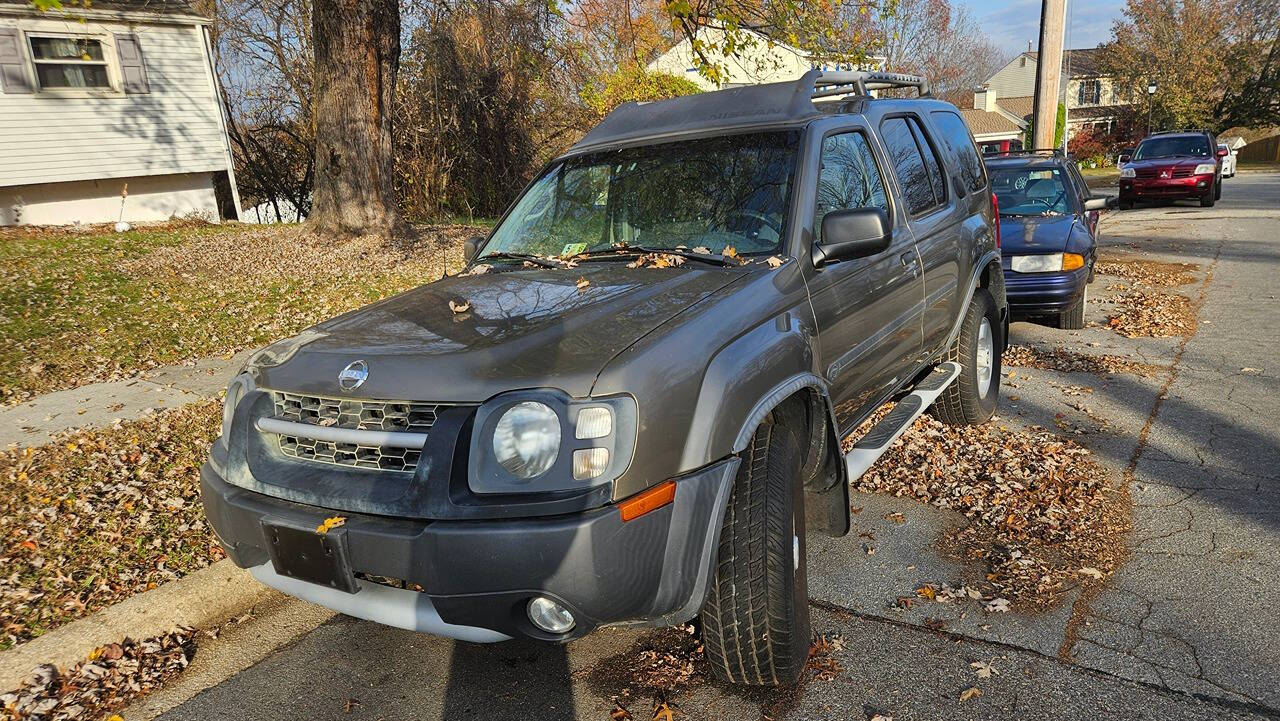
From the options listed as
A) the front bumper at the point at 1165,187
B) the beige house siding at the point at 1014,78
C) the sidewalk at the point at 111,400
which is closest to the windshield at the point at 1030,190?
the sidewalk at the point at 111,400

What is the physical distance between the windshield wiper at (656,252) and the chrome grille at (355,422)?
1293 mm

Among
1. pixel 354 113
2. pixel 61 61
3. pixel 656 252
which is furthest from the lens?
pixel 61 61

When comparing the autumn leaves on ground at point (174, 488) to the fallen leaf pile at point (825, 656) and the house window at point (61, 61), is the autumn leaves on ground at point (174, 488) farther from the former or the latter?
the house window at point (61, 61)

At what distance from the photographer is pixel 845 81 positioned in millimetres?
4375

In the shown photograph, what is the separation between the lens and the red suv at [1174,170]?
67.6ft


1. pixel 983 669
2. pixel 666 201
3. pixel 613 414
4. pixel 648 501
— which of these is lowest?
pixel 983 669

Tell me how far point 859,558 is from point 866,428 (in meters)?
1.70

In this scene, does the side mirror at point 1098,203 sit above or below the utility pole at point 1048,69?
below

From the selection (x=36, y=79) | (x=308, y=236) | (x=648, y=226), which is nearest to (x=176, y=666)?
(x=648, y=226)

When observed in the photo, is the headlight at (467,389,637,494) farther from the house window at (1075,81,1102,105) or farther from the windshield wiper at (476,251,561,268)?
the house window at (1075,81,1102,105)

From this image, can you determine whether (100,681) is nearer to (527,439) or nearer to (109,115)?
(527,439)

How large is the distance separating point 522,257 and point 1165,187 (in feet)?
72.1

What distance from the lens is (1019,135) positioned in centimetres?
6003

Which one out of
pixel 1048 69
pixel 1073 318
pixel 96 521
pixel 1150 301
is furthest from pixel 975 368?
pixel 1048 69
